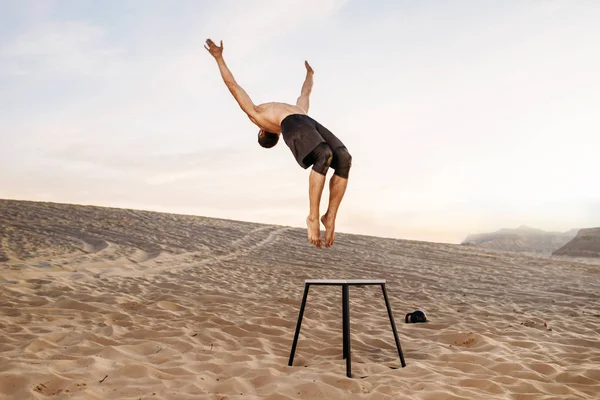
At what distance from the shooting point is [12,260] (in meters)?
10.3

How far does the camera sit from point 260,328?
18.8 ft

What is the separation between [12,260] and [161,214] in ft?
35.2

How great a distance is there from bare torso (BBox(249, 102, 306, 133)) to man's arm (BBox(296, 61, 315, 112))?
0.42 meters

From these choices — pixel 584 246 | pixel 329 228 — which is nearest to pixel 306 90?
pixel 329 228

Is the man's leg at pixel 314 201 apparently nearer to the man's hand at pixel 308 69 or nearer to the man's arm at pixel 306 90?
the man's arm at pixel 306 90

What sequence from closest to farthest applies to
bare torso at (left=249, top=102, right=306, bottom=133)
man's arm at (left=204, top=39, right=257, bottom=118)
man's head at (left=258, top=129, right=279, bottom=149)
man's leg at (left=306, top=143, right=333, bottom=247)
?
man's leg at (left=306, top=143, right=333, bottom=247), bare torso at (left=249, top=102, right=306, bottom=133), man's arm at (left=204, top=39, right=257, bottom=118), man's head at (left=258, top=129, right=279, bottom=149)

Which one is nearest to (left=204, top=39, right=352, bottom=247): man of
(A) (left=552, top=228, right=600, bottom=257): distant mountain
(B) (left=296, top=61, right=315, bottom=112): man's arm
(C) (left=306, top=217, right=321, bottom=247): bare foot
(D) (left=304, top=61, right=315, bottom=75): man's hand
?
(C) (left=306, top=217, right=321, bottom=247): bare foot

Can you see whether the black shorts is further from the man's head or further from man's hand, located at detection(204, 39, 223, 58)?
man's hand, located at detection(204, 39, 223, 58)

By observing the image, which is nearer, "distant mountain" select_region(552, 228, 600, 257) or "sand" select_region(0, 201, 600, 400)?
"sand" select_region(0, 201, 600, 400)

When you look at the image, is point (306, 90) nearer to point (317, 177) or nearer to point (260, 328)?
point (317, 177)

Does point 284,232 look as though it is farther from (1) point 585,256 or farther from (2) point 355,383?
(1) point 585,256

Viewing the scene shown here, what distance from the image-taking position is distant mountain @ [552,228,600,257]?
92.6 feet

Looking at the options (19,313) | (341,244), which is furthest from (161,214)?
(19,313)

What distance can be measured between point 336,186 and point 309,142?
0.39 metres
